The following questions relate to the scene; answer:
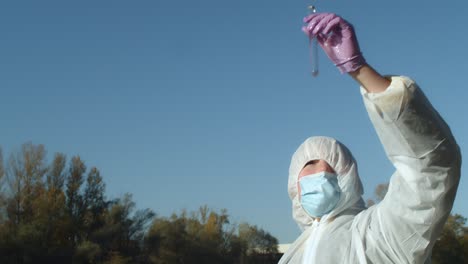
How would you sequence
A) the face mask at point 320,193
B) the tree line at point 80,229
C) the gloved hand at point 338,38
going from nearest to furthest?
the gloved hand at point 338,38, the face mask at point 320,193, the tree line at point 80,229

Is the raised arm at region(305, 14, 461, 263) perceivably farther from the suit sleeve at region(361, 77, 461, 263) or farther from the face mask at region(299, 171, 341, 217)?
the face mask at region(299, 171, 341, 217)

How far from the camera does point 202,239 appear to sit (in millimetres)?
49156

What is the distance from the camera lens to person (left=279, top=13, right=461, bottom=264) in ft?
6.68

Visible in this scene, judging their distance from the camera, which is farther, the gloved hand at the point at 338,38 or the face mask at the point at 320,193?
the face mask at the point at 320,193

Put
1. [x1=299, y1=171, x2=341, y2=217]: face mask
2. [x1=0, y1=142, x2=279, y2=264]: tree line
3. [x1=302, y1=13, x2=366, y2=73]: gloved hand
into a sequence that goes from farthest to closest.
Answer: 1. [x1=0, y1=142, x2=279, y2=264]: tree line
2. [x1=299, y1=171, x2=341, y2=217]: face mask
3. [x1=302, y1=13, x2=366, y2=73]: gloved hand

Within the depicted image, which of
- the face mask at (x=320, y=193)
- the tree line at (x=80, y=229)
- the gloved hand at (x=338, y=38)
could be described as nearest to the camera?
the gloved hand at (x=338, y=38)

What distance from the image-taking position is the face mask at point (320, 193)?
10.5ft

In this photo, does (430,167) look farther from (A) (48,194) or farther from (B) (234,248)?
(B) (234,248)

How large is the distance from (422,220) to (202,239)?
157 ft

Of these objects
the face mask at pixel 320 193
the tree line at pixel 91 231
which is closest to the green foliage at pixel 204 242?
the tree line at pixel 91 231

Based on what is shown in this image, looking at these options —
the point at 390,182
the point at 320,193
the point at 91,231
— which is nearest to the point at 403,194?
the point at 390,182

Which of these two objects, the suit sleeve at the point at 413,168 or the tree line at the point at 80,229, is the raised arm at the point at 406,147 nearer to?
the suit sleeve at the point at 413,168

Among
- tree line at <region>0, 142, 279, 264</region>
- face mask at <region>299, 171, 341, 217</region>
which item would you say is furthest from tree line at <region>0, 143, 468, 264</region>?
face mask at <region>299, 171, 341, 217</region>

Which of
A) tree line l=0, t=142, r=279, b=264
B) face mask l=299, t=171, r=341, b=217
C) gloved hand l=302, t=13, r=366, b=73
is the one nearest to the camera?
gloved hand l=302, t=13, r=366, b=73
